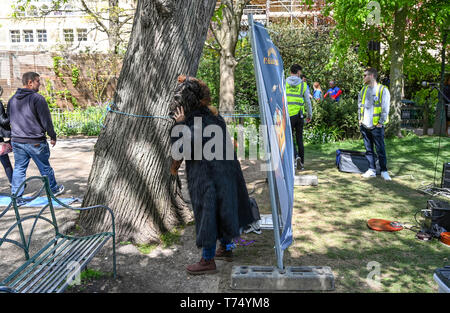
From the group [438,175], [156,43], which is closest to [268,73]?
[156,43]

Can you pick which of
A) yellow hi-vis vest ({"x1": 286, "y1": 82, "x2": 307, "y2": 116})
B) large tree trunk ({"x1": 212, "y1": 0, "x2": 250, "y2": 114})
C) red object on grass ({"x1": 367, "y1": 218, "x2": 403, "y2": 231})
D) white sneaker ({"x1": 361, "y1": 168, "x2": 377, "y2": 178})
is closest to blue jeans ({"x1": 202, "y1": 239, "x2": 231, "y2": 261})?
red object on grass ({"x1": 367, "y1": 218, "x2": 403, "y2": 231})

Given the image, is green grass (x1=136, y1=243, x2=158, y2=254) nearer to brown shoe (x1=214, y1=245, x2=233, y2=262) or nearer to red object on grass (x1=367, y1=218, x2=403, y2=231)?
brown shoe (x1=214, y1=245, x2=233, y2=262)

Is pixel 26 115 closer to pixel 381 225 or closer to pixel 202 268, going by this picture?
pixel 202 268

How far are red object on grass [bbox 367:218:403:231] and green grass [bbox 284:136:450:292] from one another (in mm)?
79

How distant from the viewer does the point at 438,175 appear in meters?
7.80

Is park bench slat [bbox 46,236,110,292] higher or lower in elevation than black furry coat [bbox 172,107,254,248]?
lower

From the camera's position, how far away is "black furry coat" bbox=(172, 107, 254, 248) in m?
3.71

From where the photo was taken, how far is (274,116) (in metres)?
3.57

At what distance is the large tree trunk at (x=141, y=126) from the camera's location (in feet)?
15.0

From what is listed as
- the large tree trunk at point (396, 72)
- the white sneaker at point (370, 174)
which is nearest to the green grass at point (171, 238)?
the white sneaker at point (370, 174)

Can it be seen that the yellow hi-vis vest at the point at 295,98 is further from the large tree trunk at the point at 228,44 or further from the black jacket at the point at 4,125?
the black jacket at the point at 4,125

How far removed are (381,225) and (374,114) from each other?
2791 mm

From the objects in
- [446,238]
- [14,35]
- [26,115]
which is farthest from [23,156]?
[14,35]
